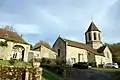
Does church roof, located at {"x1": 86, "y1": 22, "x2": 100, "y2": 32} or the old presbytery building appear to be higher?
church roof, located at {"x1": 86, "y1": 22, "x2": 100, "y2": 32}

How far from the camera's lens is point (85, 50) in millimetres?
44938

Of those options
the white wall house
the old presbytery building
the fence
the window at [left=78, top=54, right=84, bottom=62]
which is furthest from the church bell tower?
the fence

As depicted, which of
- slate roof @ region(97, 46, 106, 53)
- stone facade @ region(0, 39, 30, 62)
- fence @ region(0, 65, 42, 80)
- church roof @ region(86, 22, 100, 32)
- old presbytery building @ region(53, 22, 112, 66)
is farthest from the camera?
church roof @ region(86, 22, 100, 32)

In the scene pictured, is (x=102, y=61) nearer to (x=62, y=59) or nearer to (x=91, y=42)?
(x=91, y=42)

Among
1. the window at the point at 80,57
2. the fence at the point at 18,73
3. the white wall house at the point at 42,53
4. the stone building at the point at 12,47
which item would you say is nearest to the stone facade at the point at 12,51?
the stone building at the point at 12,47

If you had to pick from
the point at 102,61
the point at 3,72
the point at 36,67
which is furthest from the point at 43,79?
the point at 102,61

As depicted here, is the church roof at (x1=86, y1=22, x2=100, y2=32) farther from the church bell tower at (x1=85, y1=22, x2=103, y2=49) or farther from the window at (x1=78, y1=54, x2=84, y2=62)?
the window at (x1=78, y1=54, x2=84, y2=62)

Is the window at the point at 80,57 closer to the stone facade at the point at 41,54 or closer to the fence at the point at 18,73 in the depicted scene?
the stone facade at the point at 41,54

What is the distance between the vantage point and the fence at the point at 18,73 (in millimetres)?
18125

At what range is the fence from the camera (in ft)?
59.5

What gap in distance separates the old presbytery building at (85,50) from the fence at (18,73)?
20.8 metres

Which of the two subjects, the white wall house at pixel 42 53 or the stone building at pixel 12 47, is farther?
the white wall house at pixel 42 53

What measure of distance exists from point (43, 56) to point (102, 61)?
17863 millimetres

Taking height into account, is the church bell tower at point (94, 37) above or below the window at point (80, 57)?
above
